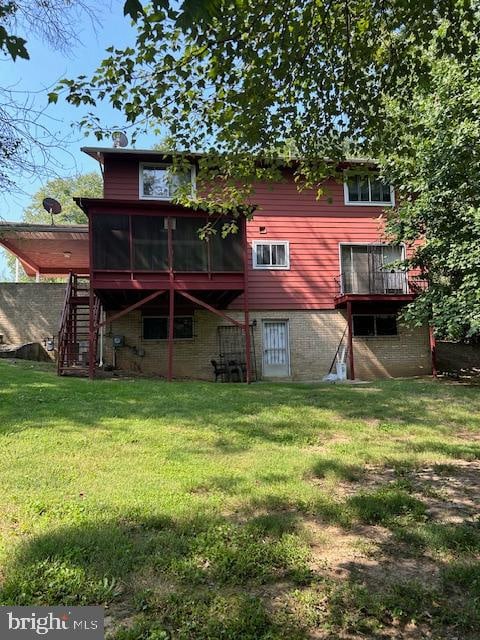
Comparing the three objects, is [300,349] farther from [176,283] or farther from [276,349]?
[176,283]

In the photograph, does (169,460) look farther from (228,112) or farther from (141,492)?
(228,112)

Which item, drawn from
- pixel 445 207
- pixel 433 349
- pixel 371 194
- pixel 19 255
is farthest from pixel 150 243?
pixel 433 349

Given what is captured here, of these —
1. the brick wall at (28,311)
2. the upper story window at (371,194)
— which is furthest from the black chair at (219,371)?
the upper story window at (371,194)

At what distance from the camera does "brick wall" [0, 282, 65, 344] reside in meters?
17.7

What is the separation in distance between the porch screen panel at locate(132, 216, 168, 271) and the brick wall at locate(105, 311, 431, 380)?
2796mm

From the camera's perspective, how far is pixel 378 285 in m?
16.0

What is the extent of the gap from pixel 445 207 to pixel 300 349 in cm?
592

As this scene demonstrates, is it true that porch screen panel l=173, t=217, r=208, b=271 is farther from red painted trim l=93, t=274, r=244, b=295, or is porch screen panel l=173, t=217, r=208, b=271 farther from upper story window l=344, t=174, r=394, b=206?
upper story window l=344, t=174, r=394, b=206

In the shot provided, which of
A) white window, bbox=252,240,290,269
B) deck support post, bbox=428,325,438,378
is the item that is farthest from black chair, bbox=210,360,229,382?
deck support post, bbox=428,325,438,378

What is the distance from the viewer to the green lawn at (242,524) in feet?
8.47

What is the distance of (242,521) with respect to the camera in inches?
145

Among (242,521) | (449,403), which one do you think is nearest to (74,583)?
(242,521)

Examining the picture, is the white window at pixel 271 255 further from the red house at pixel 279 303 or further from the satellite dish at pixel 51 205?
the satellite dish at pixel 51 205

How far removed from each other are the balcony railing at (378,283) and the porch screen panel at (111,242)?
6876 millimetres
